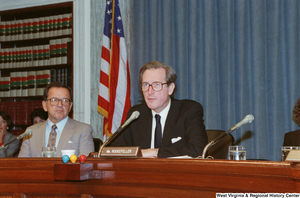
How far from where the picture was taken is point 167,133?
257 centimetres

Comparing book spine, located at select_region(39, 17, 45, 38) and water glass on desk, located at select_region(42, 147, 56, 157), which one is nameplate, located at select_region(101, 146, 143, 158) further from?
book spine, located at select_region(39, 17, 45, 38)

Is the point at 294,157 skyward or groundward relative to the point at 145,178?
skyward

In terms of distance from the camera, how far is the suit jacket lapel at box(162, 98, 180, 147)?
255cm

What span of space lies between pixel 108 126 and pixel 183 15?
164cm

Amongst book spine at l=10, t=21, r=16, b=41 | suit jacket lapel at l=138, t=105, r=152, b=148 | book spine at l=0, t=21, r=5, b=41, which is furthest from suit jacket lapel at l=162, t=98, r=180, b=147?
book spine at l=0, t=21, r=5, b=41

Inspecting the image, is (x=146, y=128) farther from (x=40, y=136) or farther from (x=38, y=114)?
(x=38, y=114)

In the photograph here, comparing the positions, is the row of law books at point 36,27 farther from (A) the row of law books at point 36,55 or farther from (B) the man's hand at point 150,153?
(B) the man's hand at point 150,153

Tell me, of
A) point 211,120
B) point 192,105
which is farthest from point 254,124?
point 192,105

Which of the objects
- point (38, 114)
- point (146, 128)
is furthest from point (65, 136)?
point (38, 114)

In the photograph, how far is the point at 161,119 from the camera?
2689 mm

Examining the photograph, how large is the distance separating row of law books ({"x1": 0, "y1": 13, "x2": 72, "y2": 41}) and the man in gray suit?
6.35 feet

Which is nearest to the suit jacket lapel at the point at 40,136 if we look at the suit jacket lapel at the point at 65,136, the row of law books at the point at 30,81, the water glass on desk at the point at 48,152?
the suit jacket lapel at the point at 65,136

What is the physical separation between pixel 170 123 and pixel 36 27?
3.10m

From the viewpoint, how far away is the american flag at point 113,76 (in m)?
3.97
